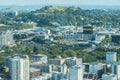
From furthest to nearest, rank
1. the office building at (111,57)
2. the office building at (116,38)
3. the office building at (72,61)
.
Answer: the office building at (116,38)
the office building at (111,57)
the office building at (72,61)

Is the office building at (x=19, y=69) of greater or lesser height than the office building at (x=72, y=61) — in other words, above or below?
above

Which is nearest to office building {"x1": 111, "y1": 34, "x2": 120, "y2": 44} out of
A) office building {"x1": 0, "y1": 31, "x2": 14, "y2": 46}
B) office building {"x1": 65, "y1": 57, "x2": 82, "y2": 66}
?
office building {"x1": 0, "y1": 31, "x2": 14, "y2": 46}

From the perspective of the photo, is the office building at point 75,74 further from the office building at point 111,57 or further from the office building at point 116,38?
the office building at point 116,38

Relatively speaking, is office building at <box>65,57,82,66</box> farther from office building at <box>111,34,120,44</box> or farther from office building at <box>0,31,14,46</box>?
office building at <box>111,34,120,44</box>

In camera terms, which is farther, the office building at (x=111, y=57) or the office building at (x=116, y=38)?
the office building at (x=116, y=38)

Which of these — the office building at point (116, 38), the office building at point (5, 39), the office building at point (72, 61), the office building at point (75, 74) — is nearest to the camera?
the office building at point (75, 74)

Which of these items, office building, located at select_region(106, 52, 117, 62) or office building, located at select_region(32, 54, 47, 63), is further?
office building, located at select_region(106, 52, 117, 62)

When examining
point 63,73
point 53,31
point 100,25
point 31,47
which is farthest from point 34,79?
point 100,25

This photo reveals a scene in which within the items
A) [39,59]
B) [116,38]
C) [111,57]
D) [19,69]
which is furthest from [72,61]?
[116,38]

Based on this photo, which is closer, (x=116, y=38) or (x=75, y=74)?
(x=75, y=74)

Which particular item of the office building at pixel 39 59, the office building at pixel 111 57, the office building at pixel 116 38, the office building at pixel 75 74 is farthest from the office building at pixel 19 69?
the office building at pixel 116 38

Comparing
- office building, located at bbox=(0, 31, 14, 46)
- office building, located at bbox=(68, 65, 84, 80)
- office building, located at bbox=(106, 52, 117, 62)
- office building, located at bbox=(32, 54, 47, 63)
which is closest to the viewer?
office building, located at bbox=(68, 65, 84, 80)

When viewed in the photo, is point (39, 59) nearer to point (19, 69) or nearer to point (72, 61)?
point (72, 61)
